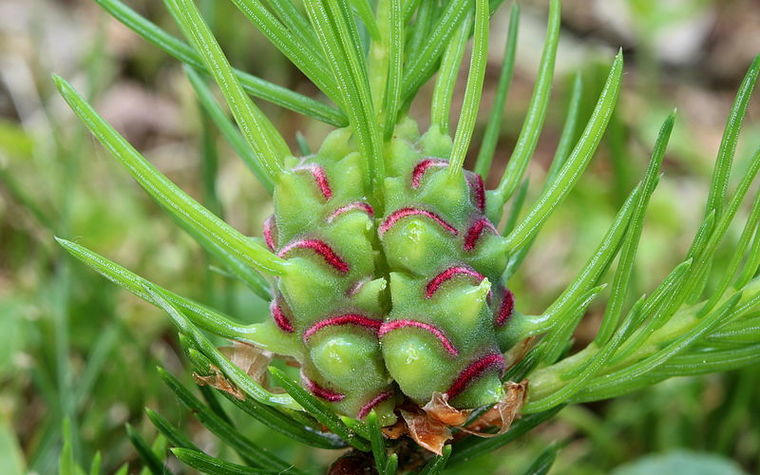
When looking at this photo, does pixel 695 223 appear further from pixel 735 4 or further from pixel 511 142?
pixel 735 4

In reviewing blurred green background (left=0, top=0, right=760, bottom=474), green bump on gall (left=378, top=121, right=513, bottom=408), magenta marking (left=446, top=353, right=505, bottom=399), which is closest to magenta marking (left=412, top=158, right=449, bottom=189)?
green bump on gall (left=378, top=121, right=513, bottom=408)

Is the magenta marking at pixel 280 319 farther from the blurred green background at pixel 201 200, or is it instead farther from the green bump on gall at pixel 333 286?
the blurred green background at pixel 201 200

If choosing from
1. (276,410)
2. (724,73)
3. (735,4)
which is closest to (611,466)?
(276,410)

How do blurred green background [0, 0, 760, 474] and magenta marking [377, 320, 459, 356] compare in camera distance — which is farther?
blurred green background [0, 0, 760, 474]

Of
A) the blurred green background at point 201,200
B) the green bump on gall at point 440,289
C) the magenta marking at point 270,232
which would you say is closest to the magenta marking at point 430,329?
the green bump on gall at point 440,289

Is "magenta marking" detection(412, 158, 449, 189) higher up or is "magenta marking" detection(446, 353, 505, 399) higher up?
"magenta marking" detection(412, 158, 449, 189)

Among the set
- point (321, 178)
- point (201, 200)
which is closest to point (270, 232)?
point (321, 178)

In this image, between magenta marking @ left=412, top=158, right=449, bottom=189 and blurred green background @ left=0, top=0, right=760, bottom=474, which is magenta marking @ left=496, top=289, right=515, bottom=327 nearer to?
magenta marking @ left=412, top=158, right=449, bottom=189

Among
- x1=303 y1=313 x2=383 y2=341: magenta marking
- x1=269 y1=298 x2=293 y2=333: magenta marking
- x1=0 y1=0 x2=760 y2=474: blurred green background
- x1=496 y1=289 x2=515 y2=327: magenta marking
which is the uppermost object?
x1=496 y1=289 x2=515 y2=327: magenta marking
